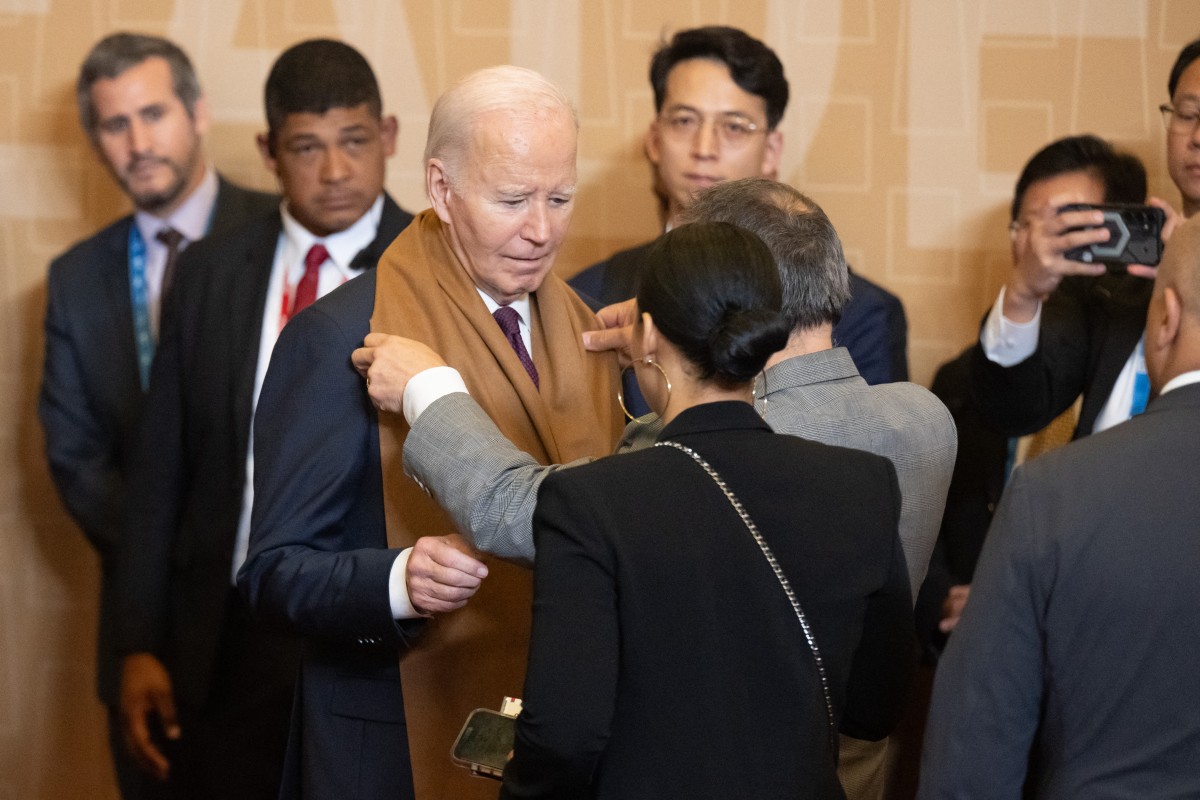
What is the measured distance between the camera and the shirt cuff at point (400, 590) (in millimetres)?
1842

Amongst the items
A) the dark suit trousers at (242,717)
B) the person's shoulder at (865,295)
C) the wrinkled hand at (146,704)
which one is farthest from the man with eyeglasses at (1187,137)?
the wrinkled hand at (146,704)

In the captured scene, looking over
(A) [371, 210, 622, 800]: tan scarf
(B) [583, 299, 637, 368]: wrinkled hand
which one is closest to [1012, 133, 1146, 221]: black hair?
(B) [583, 299, 637, 368]: wrinkled hand

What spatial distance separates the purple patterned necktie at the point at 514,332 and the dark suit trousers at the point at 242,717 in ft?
3.90

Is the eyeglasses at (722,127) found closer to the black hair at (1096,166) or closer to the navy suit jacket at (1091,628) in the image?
the black hair at (1096,166)

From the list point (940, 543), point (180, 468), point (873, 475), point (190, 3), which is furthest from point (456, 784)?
point (190, 3)

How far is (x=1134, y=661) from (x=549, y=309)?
3.39 ft

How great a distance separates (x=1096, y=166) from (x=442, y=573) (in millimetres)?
1930

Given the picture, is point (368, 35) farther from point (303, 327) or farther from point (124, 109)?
point (303, 327)

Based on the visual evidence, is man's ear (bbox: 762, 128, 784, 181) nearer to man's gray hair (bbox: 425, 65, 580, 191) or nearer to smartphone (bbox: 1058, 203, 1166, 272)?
smartphone (bbox: 1058, 203, 1166, 272)

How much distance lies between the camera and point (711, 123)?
3162mm

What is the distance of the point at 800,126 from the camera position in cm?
364

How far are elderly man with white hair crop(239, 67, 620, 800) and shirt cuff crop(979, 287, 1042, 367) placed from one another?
1004mm

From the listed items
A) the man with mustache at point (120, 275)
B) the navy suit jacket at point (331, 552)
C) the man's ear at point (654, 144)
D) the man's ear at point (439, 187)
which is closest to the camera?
the navy suit jacket at point (331, 552)

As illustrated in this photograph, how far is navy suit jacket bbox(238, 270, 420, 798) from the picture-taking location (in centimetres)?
188
